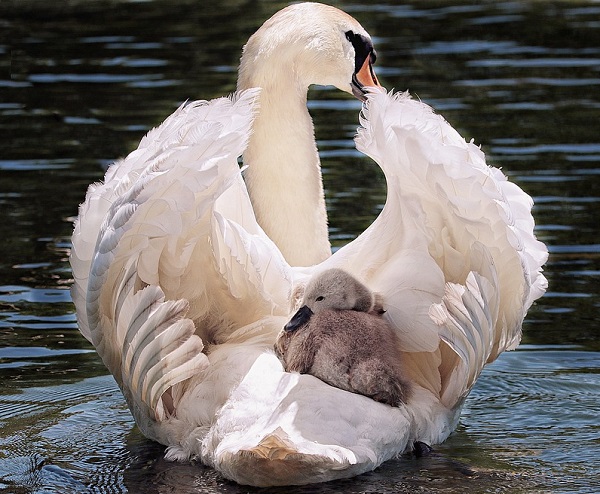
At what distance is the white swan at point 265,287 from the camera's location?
560 cm

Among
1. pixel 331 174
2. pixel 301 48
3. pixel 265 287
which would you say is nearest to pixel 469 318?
pixel 265 287

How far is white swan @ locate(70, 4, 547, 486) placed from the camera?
5.60 metres

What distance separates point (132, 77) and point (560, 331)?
26.1 feet

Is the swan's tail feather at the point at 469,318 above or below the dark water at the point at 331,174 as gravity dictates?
above

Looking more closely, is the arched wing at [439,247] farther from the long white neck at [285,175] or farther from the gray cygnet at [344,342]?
the long white neck at [285,175]

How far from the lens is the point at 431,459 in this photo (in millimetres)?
6074

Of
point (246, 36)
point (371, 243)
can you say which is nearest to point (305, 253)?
point (371, 243)

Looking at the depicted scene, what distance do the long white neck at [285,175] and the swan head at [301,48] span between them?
0.03 m

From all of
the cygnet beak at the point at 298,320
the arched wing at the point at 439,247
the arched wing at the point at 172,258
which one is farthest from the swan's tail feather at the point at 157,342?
the arched wing at the point at 439,247

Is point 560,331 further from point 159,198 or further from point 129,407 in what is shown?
point 159,198

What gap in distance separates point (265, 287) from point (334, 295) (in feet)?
1.28

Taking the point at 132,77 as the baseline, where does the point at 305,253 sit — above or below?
above

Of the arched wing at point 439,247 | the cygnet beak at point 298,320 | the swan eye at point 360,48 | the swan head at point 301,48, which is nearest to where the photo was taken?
the arched wing at point 439,247

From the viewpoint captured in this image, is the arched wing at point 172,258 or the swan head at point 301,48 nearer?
the arched wing at point 172,258
